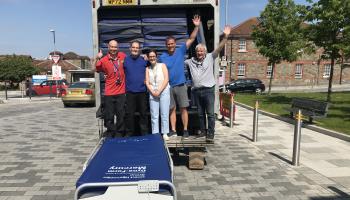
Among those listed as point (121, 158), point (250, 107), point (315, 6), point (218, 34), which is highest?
point (315, 6)

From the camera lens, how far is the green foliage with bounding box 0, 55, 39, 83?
51047mm

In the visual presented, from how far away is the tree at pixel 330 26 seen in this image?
53.6 feet

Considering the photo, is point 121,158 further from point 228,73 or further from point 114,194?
point 228,73

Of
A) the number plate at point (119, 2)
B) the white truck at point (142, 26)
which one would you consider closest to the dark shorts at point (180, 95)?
the white truck at point (142, 26)

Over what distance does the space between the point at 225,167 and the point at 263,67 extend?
41.9m

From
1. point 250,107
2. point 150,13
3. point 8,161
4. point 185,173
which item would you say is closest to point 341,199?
point 185,173

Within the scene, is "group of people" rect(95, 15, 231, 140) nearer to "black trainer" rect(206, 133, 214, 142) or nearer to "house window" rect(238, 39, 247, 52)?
"black trainer" rect(206, 133, 214, 142)

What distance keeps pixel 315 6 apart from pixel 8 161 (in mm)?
15811

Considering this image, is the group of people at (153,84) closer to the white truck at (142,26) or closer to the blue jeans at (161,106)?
the blue jeans at (161,106)

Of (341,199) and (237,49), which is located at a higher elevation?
(237,49)

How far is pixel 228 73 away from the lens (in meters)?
46.8

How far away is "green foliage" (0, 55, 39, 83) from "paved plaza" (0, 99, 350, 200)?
43934 mm

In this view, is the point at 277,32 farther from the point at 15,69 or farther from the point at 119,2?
the point at 15,69

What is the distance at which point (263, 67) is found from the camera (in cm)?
4712
